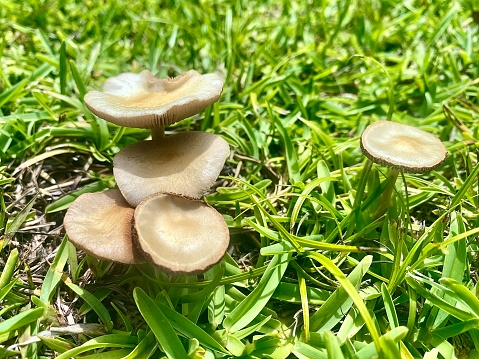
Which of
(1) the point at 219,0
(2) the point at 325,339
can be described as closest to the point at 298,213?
(2) the point at 325,339

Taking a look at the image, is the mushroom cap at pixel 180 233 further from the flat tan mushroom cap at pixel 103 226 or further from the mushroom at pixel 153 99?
the mushroom at pixel 153 99

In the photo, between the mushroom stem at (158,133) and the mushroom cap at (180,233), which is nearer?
the mushroom cap at (180,233)

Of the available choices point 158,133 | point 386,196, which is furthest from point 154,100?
point 386,196

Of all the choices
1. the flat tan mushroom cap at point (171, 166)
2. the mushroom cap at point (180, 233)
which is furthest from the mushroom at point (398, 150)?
the mushroom cap at point (180, 233)

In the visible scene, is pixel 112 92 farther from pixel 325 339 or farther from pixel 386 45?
pixel 386 45

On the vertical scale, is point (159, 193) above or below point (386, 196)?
above

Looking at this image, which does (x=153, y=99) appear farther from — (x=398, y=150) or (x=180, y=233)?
(x=398, y=150)

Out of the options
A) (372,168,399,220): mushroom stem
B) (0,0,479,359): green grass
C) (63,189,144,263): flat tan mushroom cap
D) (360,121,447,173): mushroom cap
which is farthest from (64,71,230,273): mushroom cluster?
(372,168,399,220): mushroom stem
